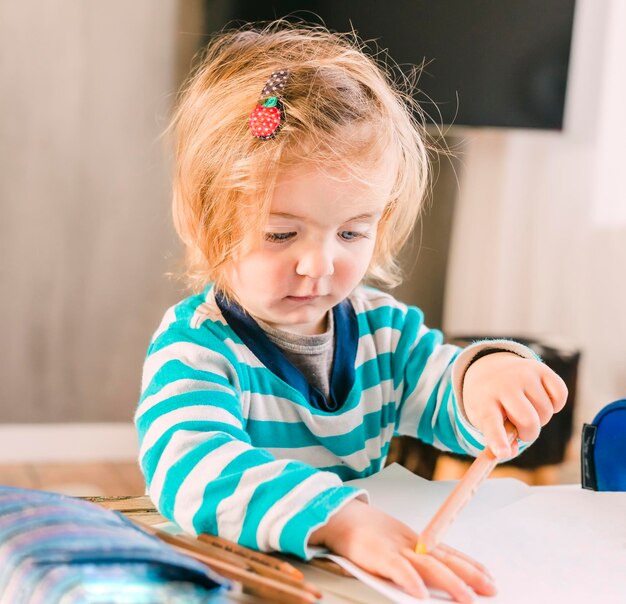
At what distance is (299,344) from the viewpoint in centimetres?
81

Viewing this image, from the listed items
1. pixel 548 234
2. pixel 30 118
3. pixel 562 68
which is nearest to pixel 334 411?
pixel 562 68

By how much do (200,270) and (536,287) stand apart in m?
1.72

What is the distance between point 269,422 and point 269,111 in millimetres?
262

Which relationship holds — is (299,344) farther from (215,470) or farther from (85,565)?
(85,565)

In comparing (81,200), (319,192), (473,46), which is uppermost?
(473,46)

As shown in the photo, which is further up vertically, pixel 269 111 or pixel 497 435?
pixel 269 111

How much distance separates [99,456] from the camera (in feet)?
7.39

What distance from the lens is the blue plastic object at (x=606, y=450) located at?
702 mm

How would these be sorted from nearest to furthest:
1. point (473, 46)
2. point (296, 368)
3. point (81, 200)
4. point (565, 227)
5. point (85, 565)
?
point (85, 565) < point (296, 368) < point (473, 46) < point (81, 200) < point (565, 227)

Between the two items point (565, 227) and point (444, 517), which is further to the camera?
point (565, 227)

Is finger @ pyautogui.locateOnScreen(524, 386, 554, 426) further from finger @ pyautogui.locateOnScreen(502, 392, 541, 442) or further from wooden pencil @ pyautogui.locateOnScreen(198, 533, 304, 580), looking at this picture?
wooden pencil @ pyautogui.locateOnScreen(198, 533, 304, 580)

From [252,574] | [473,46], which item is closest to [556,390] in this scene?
[252,574]

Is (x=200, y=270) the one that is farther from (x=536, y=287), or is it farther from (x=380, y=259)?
(x=536, y=287)

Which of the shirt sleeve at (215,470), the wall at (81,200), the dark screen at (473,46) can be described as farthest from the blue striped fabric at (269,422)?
the wall at (81,200)
